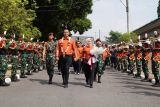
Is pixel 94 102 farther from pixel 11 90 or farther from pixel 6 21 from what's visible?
pixel 6 21

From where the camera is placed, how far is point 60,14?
5128 centimetres

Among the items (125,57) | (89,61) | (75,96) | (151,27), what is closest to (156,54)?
(89,61)

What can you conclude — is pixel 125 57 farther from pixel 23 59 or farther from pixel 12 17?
pixel 12 17

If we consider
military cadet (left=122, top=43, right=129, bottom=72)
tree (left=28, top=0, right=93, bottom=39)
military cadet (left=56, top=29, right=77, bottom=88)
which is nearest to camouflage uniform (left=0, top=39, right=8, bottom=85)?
military cadet (left=56, top=29, right=77, bottom=88)

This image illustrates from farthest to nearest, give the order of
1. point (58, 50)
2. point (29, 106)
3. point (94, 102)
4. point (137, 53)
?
point (137, 53) < point (58, 50) < point (94, 102) < point (29, 106)

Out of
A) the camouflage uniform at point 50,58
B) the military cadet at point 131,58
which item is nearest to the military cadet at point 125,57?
the military cadet at point 131,58

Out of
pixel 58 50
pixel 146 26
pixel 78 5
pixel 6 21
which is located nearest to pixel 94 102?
pixel 58 50

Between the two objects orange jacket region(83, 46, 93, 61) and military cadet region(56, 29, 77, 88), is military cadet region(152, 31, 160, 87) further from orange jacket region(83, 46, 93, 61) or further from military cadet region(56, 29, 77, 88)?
military cadet region(56, 29, 77, 88)

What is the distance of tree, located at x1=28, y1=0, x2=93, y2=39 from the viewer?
165 ft

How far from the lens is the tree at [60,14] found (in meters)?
50.2

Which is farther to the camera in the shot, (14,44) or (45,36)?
(45,36)

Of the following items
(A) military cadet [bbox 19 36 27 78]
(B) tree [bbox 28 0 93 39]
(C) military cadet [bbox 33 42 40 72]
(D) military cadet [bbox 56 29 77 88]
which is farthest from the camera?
(B) tree [bbox 28 0 93 39]

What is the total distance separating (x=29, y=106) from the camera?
1105 centimetres

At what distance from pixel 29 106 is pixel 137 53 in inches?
442
